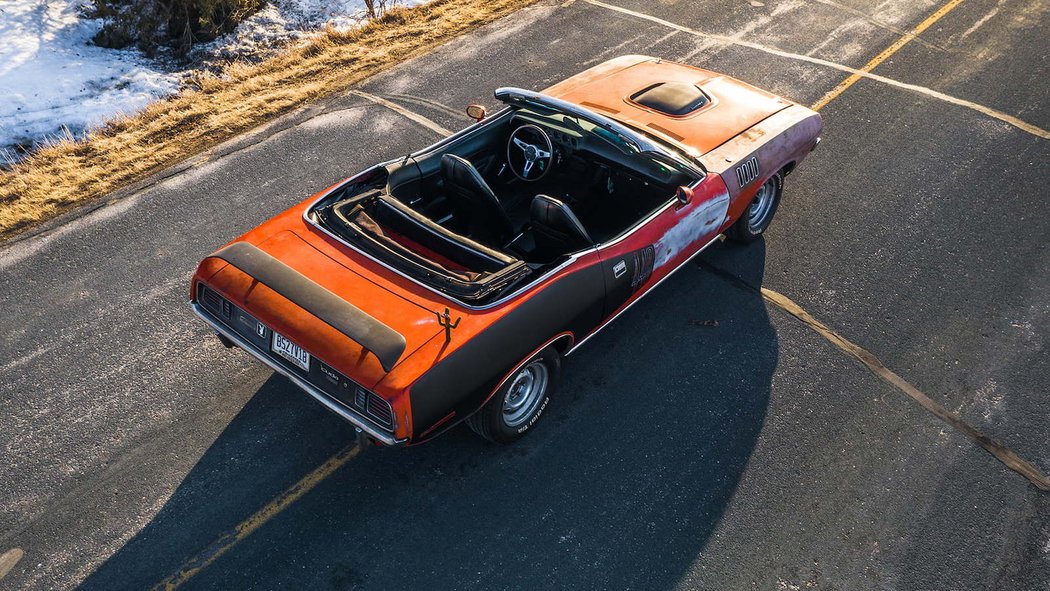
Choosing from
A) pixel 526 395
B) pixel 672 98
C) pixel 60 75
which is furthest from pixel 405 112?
pixel 526 395

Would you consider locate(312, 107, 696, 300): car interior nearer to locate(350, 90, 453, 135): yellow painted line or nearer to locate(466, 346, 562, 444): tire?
locate(466, 346, 562, 444): tire

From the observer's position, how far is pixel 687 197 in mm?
6016

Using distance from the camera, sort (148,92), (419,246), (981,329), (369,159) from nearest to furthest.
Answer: (419,246) < (981,329) < (369,159) < (148,92)

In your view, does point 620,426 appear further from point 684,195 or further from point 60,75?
point 60,75

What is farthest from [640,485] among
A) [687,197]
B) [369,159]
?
[369,159]

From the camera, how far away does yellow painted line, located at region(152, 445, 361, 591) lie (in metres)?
4.79

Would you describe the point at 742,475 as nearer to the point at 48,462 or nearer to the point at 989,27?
the point at 48,462

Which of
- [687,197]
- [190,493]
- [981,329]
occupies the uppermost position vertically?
[687,197]

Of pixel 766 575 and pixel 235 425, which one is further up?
pixel 235 425

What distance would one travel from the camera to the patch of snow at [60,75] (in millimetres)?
9367

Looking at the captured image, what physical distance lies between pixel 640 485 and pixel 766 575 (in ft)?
3.14

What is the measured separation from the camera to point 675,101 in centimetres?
724

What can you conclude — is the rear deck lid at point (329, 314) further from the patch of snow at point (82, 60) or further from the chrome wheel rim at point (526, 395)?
the patch of snow at point (82, 60)

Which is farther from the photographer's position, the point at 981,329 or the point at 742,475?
the point at 981,329
